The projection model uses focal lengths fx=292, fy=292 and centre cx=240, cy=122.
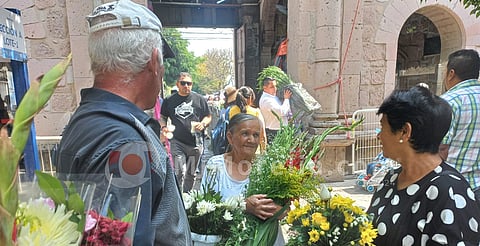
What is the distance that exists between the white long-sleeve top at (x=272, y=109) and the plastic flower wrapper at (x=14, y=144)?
4.11m

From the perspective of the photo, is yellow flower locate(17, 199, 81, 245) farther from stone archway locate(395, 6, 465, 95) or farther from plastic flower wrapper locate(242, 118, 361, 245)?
stone archway locate(395, 6, 465, 95)

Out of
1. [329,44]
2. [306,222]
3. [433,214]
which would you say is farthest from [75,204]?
[329,44]

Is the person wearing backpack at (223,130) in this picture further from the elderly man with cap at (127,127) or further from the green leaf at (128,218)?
the green leaf at (128,218)

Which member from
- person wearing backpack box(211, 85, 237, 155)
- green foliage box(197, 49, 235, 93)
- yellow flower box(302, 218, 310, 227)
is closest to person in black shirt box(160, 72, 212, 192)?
person wearing backpack box(211, 85, 237, 155)

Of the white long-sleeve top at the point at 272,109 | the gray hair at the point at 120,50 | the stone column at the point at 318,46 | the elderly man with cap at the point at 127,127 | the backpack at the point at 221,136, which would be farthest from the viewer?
the stone column at the point at 318,46

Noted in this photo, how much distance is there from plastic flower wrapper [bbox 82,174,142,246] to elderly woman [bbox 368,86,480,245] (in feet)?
3.98

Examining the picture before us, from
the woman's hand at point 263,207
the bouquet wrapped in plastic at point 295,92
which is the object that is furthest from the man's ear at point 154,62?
the bouquet wrapped in plastic at point 295,92

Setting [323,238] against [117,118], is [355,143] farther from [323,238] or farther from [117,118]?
[117,118]

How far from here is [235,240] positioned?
132 cm

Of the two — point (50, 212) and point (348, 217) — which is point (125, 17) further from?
point (348, 217)

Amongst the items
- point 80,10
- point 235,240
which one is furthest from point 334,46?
point 235,240

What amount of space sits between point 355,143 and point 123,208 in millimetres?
5131

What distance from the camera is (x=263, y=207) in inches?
54.4

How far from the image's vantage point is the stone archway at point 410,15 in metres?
5.18
